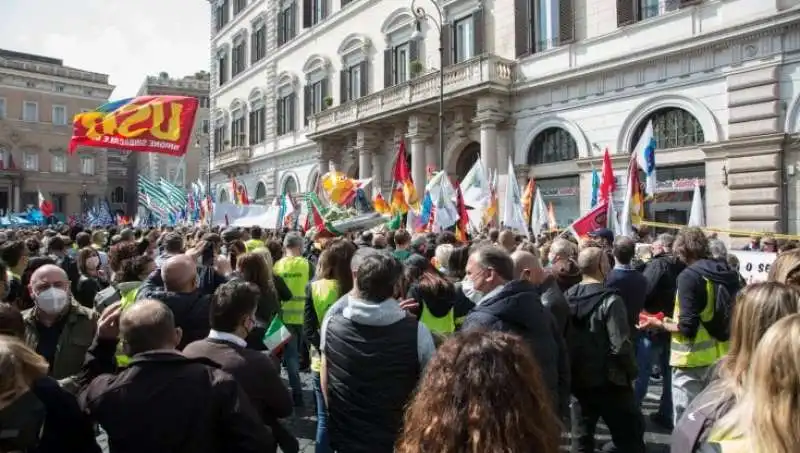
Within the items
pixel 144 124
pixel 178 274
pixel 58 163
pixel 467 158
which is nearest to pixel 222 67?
pixel 467 158

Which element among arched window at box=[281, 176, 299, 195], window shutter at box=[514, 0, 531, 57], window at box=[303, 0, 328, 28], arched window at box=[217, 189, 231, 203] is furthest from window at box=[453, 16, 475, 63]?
arched window at box=[217, 189, 231, 203]

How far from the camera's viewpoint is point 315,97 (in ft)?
99.7

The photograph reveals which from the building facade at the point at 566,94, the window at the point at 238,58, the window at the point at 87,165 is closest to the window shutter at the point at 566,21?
the building facade at the point at 566,94

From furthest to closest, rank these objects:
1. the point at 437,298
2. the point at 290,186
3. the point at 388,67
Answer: the point at 290,186
the point at 388,67
the point at 437,298

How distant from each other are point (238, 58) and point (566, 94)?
26110mm

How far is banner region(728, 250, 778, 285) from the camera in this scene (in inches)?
314

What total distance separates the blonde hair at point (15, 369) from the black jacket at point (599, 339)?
3.38 m

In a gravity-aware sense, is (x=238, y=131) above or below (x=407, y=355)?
above

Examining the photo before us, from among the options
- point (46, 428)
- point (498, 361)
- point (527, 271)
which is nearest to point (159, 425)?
point (46, 428)

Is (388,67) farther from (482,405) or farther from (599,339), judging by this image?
(482,405)

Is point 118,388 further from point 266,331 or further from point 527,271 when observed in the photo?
point 527,271

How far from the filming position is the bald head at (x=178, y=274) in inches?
163

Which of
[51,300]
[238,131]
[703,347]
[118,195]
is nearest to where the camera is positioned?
[51,300]

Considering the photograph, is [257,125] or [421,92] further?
[257,125]
